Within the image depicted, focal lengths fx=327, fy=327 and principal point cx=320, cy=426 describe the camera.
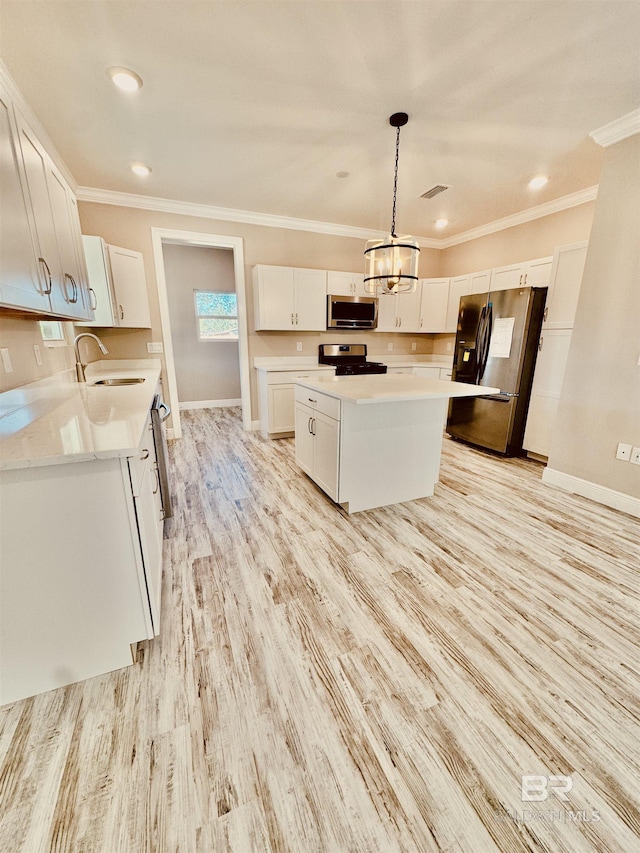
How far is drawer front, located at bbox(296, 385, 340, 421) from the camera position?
2.29m

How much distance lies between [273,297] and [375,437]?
259cm

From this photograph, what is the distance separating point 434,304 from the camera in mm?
4852

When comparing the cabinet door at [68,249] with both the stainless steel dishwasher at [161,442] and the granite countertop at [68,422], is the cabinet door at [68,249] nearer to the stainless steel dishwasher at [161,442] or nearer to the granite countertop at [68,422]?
the granite countertop at [68,422]

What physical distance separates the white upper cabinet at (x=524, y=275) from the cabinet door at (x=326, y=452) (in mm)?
2838

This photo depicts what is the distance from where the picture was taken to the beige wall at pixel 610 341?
234cm

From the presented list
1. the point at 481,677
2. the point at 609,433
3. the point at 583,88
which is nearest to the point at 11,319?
the point at 481,677

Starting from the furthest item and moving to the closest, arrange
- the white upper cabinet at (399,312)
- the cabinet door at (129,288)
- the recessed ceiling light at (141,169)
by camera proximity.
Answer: the white upper cabinet at (399,312) → the cabinet door at (129,288) → the recessed ceiling light at (141,169)

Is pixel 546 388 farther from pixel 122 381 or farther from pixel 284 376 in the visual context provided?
pixel 122 381

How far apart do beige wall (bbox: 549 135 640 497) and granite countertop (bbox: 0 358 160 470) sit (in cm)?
320

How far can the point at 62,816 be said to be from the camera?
89 cm

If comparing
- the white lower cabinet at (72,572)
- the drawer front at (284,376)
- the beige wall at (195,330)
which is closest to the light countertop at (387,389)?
the drawer front at (284,376)

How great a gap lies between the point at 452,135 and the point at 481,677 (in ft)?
11.1

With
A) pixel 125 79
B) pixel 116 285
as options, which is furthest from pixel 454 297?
pixel 116 285

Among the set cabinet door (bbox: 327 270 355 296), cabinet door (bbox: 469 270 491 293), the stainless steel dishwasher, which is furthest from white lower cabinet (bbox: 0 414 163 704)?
cabinet door (bbox: 469 270 491 293)
